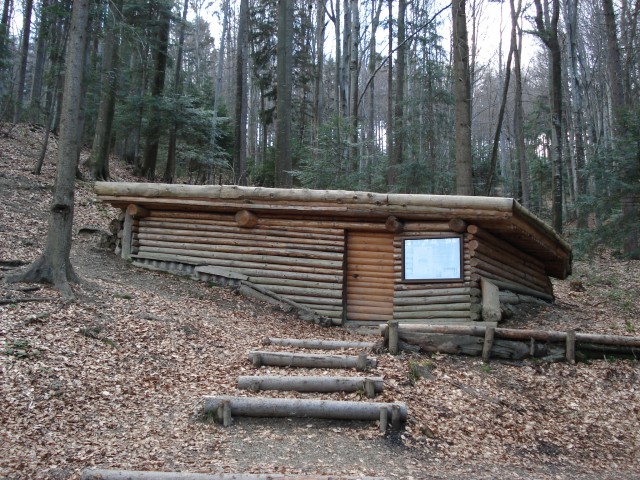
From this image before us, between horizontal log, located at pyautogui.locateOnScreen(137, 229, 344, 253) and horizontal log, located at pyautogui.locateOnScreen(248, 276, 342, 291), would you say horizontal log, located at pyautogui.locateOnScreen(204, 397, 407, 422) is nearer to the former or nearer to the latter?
horizontal log, located at pyautogui.locateOnScreen(248, 276, 342, 291)

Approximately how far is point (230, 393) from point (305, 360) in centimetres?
140

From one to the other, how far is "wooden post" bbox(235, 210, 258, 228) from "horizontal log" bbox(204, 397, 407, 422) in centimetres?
632

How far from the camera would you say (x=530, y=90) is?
1758 inches

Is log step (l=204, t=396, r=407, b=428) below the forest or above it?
below

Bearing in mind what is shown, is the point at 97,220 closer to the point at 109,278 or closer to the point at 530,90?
the point at 109,278

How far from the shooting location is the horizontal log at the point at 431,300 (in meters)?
10.8

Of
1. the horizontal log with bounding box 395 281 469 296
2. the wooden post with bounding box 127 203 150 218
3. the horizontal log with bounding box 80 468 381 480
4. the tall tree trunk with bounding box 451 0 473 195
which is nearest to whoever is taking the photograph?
the horizontal log with bounding box 80 468 381 480

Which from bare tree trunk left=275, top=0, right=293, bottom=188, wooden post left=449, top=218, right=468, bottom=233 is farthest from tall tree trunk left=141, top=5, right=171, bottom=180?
wooden post left=449, top=218, right=468, bottom=233

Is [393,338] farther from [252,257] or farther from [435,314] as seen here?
[252,257]

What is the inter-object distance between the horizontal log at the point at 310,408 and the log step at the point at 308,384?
479mm

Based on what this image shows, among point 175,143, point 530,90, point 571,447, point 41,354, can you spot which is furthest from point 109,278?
point 530,90

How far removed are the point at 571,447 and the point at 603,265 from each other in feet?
44.9

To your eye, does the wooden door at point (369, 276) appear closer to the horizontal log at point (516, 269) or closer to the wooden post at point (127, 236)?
the horizontal log at point (516, 269)

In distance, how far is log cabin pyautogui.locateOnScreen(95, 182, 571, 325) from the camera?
10.9 metres
